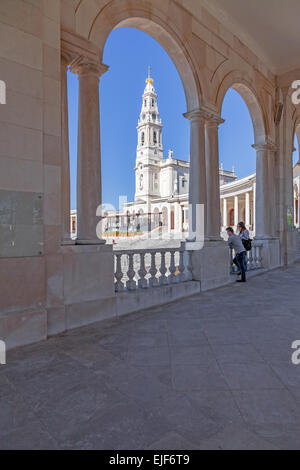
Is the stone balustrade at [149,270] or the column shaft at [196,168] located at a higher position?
the column shaft at [196,168]

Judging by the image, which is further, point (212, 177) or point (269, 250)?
point (269, 250)

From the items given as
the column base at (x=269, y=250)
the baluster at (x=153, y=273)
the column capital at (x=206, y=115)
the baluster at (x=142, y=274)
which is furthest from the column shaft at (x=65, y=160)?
the column base at (x=269, y=250)

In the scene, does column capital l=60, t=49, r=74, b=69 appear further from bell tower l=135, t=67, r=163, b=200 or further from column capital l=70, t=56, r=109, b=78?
bell tower l=135, t=67, r=163, b=200

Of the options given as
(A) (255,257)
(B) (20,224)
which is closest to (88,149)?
(B) (20,224)

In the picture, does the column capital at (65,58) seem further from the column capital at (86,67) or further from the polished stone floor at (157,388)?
the polished stone floor at (157,388)

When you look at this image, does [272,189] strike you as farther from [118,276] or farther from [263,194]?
[118,276]

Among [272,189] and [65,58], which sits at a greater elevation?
[65,58]

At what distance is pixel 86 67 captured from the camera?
17.8 ft

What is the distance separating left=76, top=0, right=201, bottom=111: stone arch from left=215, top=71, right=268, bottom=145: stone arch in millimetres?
1139

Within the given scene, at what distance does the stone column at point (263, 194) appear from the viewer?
38.2 feet

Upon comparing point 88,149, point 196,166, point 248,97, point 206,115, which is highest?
point 248,97

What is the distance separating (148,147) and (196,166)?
59.5m

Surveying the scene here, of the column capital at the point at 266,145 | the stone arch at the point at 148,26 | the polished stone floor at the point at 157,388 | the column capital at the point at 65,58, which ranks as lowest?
the polished stone floor at the point at 157,388

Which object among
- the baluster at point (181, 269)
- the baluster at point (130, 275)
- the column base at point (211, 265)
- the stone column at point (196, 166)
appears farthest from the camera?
the stone column at point (196, 166)
